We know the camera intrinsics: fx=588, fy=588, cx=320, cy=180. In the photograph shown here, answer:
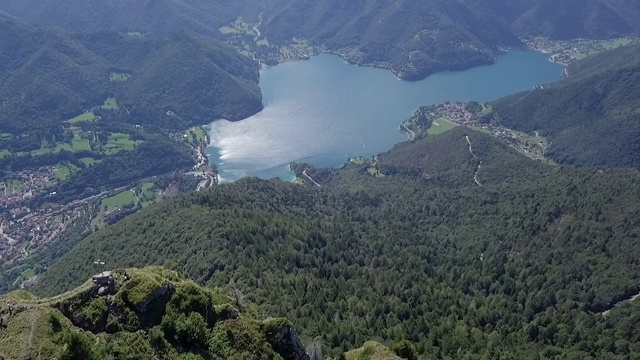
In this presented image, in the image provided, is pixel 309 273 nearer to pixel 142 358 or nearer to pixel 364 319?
pixel 364 319

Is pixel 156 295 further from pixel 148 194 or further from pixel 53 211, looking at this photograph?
pixel 53 211

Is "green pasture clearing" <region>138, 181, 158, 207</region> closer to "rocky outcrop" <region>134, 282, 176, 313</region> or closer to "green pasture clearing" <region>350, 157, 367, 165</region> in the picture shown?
"green pasture clearing" <region>350, 157, 367, 165</region>

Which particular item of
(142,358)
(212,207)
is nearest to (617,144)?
(212,207)

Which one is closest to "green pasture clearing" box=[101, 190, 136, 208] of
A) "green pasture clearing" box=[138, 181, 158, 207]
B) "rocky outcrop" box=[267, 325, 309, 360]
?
"green pasture clearing" box=[138, 181, 158, 207]

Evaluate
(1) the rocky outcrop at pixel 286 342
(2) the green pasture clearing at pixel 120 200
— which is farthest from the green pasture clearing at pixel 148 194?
(1) the rocky outcrop at pixel 286 342

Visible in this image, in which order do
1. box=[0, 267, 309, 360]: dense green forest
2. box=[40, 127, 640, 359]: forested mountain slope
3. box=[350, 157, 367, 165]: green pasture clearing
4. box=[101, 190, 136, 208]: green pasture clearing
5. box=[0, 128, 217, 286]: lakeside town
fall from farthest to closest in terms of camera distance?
box=[350, 157, 367, 165]: green pasture clearing, box=[101, 190, 136, 208]: green pasture clearing, box=[0, 128, 217, 286]: lakeside town, box=[40, 127, 640, 359]: forested mountain slope, box=[0, 267, 309, 360]: dense green forest

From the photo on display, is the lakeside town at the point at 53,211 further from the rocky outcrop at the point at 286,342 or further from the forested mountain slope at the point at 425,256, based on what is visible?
the rocky outcrop at the point at 286,342
